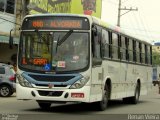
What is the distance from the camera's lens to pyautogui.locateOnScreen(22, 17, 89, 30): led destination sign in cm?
1612

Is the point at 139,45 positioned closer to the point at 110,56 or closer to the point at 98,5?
the point at 110,56

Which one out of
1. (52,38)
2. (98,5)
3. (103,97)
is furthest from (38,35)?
(98,5)

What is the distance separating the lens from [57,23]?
16219 millimetres

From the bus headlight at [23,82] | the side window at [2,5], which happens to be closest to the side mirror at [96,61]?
the bus headlight at [23,82]

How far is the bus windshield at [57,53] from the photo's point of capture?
51.8 ft

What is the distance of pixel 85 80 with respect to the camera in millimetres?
15734

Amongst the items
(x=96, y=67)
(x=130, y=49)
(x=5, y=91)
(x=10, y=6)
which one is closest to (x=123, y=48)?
(x=130, y=49)

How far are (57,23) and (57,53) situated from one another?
39.6 inches

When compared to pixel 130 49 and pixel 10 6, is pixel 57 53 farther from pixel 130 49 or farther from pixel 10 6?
pixel 10 6

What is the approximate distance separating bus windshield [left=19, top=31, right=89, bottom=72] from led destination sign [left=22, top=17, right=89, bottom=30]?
0.66 feet

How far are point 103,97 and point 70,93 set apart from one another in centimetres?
233

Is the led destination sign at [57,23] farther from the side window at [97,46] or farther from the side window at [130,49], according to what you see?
the side window at [130,49]

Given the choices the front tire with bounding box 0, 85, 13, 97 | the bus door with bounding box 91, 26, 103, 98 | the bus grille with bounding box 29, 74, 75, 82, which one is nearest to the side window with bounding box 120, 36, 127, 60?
the bus door with bounding box 91, 26, 103, 98

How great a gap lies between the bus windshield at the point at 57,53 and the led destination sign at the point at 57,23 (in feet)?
0.66
